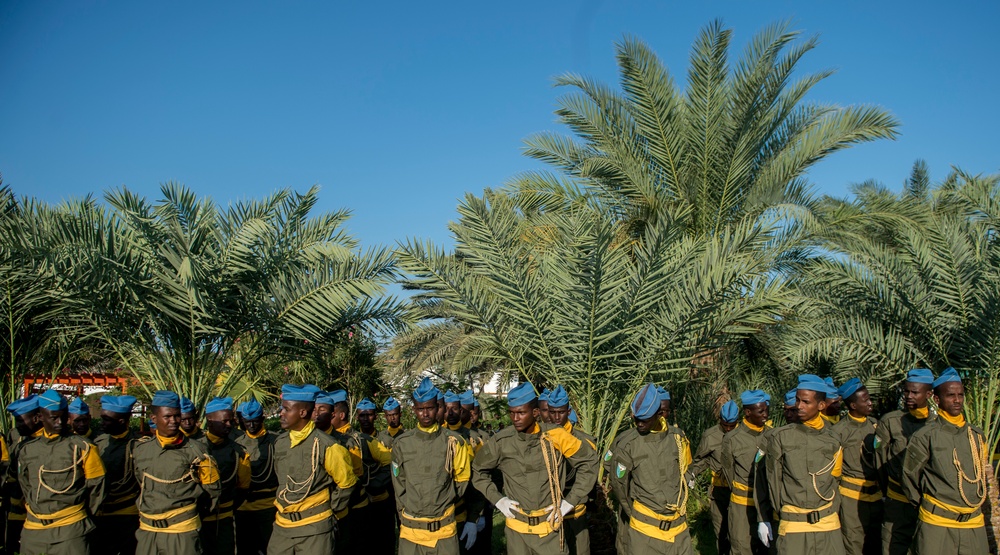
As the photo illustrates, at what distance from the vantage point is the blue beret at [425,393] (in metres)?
6.06

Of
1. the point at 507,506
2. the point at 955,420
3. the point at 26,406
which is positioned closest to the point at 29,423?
the point at 26,406

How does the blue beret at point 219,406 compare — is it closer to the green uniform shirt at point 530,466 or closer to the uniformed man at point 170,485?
the uniformed man at point 170,485

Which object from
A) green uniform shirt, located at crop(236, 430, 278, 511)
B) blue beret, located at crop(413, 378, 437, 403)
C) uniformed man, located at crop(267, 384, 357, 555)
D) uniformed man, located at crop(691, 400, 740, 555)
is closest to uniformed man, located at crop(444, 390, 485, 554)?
blue beret, located at crop(413, 378, 437, 403)

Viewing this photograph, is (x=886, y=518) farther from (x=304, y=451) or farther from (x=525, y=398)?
(x=304, y=451)

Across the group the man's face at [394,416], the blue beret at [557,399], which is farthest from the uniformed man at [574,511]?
the man's face at [394,416]

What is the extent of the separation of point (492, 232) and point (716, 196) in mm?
4675

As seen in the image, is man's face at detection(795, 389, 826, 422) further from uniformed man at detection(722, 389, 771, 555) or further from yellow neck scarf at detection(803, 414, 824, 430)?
uniformed man at detection(722, 389, 771, 555)

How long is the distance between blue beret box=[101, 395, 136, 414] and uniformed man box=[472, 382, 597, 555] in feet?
10.9

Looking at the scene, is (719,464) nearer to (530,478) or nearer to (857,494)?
(857,494)

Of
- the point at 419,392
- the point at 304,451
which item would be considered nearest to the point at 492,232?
the point at 419,392

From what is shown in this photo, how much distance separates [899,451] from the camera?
22.8 ft

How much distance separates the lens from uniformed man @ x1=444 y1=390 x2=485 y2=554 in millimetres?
6235

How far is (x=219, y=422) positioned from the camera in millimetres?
7082

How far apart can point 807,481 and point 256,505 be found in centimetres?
514
